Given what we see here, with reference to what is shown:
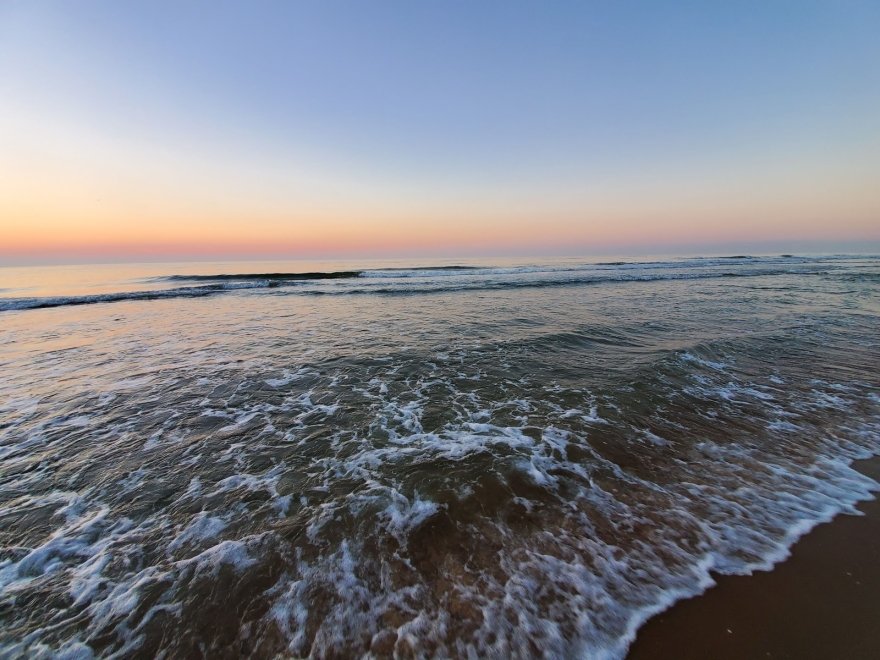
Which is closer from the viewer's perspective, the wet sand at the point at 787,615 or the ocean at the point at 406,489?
the wet sand at the point at 787,615

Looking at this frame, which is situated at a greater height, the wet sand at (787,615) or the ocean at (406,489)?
the ocean at (406,489)

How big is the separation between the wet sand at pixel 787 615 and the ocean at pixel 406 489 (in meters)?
0.13

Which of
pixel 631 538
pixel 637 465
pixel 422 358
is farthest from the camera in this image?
pixel 422 358

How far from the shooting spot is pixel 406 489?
4172 mm

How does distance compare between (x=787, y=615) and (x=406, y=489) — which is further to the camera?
(x=406, y=489)

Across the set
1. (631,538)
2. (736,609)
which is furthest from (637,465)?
(736,609)

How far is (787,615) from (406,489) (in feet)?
11.3

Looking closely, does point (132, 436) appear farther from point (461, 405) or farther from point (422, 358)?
point (422, 358)

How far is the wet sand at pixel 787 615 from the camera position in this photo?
7.93 ft

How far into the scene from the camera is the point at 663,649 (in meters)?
2.46

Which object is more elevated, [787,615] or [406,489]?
[406,489]

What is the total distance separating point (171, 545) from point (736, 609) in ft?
16.6

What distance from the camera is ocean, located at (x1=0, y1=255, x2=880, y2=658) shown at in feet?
8.88

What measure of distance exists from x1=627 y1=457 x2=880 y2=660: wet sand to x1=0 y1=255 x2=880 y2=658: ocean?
0.13 metres
